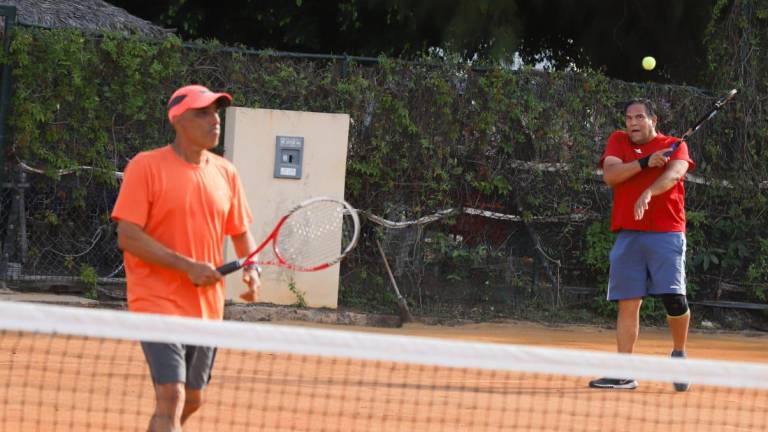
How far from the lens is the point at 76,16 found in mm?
12859

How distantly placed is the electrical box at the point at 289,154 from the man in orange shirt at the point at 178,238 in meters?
6.11

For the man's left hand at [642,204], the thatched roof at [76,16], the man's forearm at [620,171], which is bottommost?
the man's left hand at [642,204]

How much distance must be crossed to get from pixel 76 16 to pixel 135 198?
8.82 metres

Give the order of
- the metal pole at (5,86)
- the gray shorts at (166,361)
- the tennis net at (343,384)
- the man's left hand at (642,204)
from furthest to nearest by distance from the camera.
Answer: the metal pole at (5,86)
the man's left hand at (642,204)
the gray shorts at (166,361)
the tennis net at (343,384)

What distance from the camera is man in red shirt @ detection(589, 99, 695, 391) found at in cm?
779

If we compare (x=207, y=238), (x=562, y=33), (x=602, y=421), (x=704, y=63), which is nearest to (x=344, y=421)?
(x=602, y=421)

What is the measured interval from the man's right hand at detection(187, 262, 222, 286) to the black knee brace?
410cm

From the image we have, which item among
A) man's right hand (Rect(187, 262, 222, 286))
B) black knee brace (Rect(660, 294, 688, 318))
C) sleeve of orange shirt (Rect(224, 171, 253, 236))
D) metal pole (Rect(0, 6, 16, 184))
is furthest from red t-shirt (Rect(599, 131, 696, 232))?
metal pole (Rect(0, 6, 16, 184))

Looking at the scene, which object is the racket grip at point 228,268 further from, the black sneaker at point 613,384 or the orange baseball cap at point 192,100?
the black sneaker at point 613,384

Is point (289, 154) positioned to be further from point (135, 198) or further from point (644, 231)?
point (135, 198)

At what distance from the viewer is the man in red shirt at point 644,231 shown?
7.79 metres

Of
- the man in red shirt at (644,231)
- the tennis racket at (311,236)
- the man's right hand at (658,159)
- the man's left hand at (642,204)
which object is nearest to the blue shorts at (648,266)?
the man in red shirt at (644,231)

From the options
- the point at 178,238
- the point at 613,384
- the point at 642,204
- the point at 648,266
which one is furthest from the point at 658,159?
the point at 178,238

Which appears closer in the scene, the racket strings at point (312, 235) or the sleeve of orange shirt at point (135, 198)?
the sleeve of orange shirt at point (135, 198)
